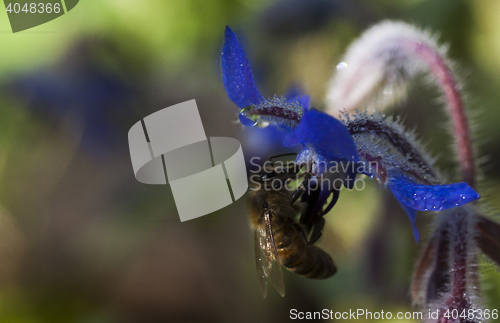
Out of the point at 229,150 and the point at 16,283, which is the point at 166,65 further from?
the point at 16,283

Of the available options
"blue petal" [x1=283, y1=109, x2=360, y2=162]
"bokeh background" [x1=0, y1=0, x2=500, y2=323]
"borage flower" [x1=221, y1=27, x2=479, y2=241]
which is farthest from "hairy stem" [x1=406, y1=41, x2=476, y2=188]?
"bokeh background" [x1=0, y1=0, x2=500, y2=323]

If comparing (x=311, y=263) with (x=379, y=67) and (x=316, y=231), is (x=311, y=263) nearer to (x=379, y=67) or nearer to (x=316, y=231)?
(x=316, y=231)

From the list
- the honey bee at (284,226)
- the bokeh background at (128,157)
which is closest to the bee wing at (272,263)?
the honey bee at (284,226)

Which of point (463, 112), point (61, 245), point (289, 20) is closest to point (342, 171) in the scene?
point (463, 112)

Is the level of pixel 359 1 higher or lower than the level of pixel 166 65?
higher

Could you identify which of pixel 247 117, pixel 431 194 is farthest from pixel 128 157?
pixel 431 194

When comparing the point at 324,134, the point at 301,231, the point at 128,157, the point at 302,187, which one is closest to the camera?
the point at 324,134
